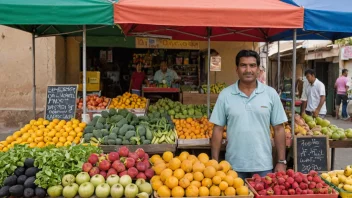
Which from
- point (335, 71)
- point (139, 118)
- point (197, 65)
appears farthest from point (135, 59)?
point (335, 71)

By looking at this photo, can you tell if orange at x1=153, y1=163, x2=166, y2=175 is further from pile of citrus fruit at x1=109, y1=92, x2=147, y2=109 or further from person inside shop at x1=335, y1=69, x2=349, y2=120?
person inside shop at x1=335, y1=69, x2=349, y2=120

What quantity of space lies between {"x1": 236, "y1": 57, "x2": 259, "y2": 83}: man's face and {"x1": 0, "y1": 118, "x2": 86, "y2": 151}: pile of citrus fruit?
Answer: 255cm

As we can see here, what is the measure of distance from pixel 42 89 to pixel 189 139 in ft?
21.5

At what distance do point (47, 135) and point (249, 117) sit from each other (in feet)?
9.55

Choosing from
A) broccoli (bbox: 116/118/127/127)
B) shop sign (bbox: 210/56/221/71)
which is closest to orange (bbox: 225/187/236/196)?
broccoli (bbox: 116/118/127/127)

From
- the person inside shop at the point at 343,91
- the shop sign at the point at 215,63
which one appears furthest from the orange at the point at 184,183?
the person inside shop at the point at 343,91

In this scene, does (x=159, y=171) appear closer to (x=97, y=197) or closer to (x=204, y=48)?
(x=97, y=197)

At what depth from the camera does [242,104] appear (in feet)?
11.9

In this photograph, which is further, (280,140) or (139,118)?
(139,118)

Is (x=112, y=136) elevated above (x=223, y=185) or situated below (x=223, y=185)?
above

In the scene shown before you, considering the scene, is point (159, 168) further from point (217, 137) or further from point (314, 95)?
point (314, 95)

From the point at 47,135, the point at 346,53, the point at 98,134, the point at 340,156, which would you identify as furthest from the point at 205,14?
the point at 346,53

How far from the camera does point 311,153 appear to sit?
15.2 feet

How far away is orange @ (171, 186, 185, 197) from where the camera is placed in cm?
294
